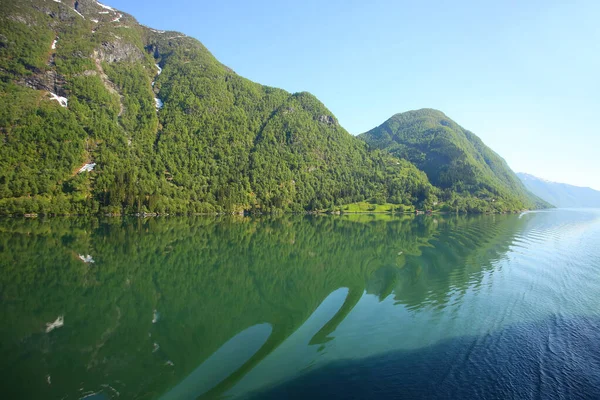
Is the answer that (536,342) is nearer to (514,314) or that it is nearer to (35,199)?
(514,314)

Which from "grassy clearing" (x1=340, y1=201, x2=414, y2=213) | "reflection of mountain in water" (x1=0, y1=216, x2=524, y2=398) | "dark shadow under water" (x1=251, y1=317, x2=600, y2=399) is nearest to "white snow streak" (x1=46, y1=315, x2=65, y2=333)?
"reflection of mountain in water" (x1=0, y1=216, x2=524, y2=398)

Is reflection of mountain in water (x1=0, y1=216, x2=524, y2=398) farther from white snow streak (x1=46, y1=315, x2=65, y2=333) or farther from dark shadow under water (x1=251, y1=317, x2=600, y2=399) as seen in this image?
dark shadow under water (x1=251, y1=317, x2=600, y2=399)

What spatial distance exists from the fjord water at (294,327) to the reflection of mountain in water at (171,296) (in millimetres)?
136

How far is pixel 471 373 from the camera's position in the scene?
664 inches

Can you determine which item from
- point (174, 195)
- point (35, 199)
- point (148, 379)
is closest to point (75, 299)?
point (148, 379)

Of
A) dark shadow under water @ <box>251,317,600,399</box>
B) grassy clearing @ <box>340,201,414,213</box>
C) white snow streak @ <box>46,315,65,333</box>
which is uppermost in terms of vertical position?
grassy clearing @ <box>340,201,414,213</box>

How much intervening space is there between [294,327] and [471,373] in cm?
→ 1144

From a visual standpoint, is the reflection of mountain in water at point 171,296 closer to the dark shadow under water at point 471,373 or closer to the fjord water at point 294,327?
the fjord water at point 294,327

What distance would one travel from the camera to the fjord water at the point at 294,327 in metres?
15.6

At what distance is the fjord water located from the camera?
15.6 m

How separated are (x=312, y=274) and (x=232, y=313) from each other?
16.4 metres

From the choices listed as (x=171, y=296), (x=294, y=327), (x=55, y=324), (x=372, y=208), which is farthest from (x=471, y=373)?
(x=372, y=208)

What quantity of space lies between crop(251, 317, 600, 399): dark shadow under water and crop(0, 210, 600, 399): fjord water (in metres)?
0.09

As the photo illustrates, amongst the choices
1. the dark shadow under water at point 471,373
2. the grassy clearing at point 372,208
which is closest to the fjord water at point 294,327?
the dark shadow under water at point 471,373
